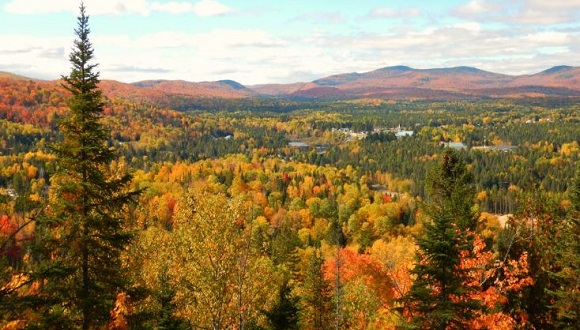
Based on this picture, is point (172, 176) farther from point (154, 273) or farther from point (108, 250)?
point (108, 250)

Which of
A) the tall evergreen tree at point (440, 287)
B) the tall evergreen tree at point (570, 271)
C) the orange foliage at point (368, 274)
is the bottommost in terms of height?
the orange foliage at point (368, 274)

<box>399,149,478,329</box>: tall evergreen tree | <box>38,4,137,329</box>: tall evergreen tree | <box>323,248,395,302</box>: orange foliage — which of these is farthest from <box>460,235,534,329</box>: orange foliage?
<box>323,248,395,302</box>: orange foliage

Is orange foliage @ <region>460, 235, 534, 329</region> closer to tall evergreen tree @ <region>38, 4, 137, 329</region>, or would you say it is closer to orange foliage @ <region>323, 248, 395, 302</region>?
tall evergreen tree @ <region>38, 4, 137, 329</region>

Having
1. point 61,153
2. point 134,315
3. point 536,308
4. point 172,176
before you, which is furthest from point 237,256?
point 172,176

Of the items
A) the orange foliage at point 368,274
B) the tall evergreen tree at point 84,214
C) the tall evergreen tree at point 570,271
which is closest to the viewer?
the tall evergreen tree at point 84,214

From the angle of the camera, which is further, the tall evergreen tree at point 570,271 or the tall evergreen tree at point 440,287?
the tall evergreen tree at point 570,271

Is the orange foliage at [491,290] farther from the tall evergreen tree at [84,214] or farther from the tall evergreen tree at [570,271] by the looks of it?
the tall evergreen tree at [84,214]

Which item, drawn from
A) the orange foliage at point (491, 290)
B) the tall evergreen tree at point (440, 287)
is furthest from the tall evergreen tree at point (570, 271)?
the tall evergreen tree at point (440, 287)

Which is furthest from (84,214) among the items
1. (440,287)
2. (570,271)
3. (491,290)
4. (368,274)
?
(368,274)
